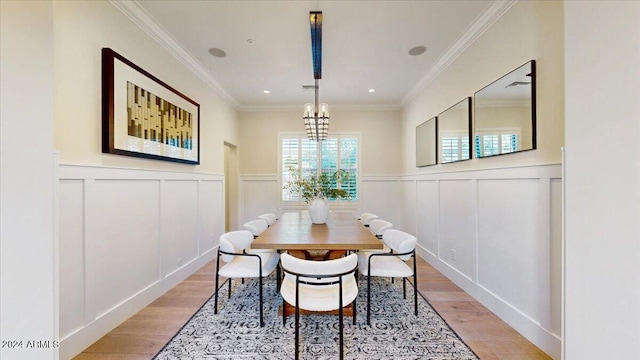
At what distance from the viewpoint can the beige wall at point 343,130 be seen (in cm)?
562

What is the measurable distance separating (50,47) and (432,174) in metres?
4.06

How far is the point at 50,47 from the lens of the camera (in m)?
1.17

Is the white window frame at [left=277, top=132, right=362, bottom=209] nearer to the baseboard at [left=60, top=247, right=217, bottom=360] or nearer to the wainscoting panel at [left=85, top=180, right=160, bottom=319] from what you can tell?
the baseboard at [left=60, top=247, right=217, bottom=360]

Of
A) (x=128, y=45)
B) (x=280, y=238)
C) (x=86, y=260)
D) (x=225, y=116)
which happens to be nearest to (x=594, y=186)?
(x=280, y=238)

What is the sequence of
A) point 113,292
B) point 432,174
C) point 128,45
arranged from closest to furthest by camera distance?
1. point 113,292
2. point 128,45
3. point 432,174

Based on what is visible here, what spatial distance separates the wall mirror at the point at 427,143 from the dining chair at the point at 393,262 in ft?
5.77

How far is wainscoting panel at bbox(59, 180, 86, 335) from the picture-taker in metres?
1.79

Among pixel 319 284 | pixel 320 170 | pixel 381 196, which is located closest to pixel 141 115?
A: pixel 319 284

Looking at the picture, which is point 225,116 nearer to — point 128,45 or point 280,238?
point 128,45

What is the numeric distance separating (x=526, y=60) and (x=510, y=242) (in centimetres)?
153

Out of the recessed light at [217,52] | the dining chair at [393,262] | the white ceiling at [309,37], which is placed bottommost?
the dining chair at [393,262]

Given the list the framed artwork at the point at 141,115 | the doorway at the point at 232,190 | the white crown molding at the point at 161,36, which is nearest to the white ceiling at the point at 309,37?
the white crown molding at the point at 161,36

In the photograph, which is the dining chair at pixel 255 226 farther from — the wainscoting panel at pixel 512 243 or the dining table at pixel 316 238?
the wainscoting panel at pixel 512 243

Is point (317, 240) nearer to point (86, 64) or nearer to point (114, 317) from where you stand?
point (114, 317)
